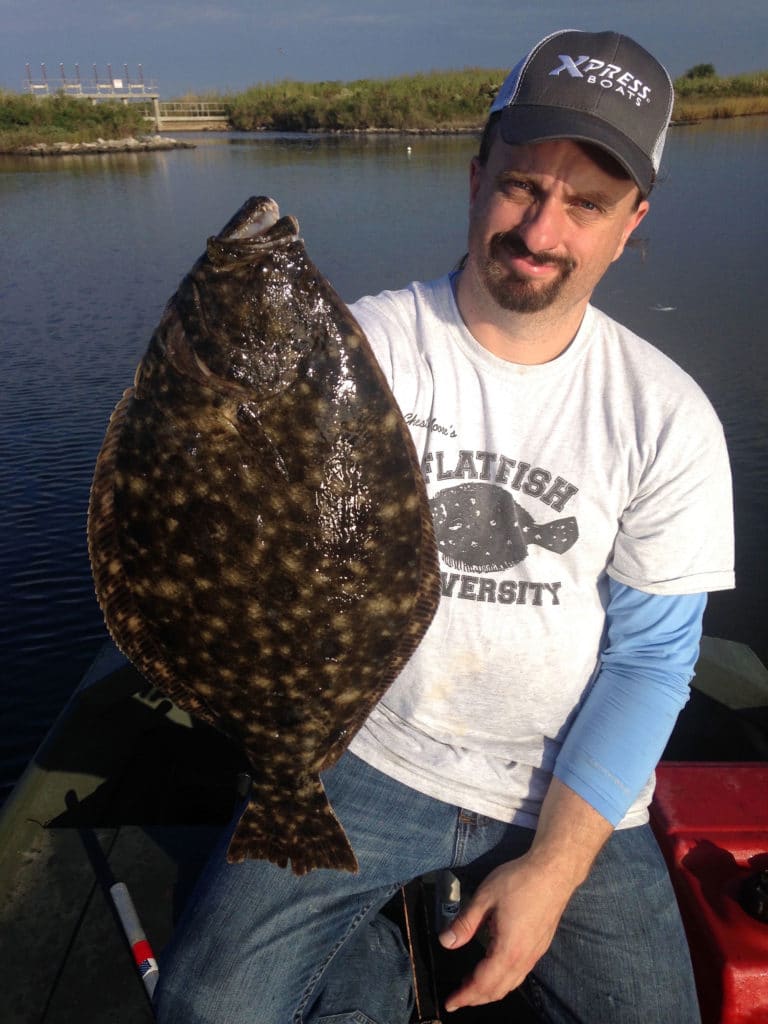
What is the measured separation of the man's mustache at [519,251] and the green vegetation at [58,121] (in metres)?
64.5

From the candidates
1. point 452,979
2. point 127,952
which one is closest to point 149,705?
point 127,952

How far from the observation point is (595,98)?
233cm

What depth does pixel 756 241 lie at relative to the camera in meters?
19.7

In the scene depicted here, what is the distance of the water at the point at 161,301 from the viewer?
8047 mm

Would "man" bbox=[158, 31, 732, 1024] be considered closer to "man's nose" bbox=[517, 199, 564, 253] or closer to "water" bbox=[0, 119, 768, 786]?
"man's nose" bbox=[517, 199, 564, 253]

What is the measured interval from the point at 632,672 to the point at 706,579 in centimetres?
39

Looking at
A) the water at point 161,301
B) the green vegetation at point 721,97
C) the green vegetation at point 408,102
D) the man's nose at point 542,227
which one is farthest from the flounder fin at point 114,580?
the green vegetation at point 408,102

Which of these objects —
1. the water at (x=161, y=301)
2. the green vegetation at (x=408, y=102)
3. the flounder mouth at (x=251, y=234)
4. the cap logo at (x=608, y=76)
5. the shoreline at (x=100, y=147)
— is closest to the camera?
the flounder mouth at (x=251, y=234)

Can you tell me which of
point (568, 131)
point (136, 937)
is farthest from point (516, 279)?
point (136, 937)

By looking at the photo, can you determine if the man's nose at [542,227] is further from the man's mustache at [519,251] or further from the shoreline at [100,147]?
the shoreline at [100,147]

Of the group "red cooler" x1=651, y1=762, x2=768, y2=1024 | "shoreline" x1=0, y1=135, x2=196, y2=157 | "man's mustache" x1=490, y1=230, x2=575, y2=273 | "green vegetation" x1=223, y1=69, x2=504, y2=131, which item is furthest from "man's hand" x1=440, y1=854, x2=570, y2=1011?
"green vegetation" x1=223, y1=69, x2=504, y2=131

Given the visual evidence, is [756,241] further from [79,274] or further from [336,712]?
[336,712]

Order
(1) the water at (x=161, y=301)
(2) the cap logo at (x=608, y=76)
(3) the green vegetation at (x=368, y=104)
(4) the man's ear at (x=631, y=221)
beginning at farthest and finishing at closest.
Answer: (3) the green vegetation at (x=368, y=104), (1) the water at (x=161, y=301), (4) the man's ear at (x=631, y=221), (2) the cap logo at (x=608, y=76)

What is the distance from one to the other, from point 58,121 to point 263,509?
7427cm
